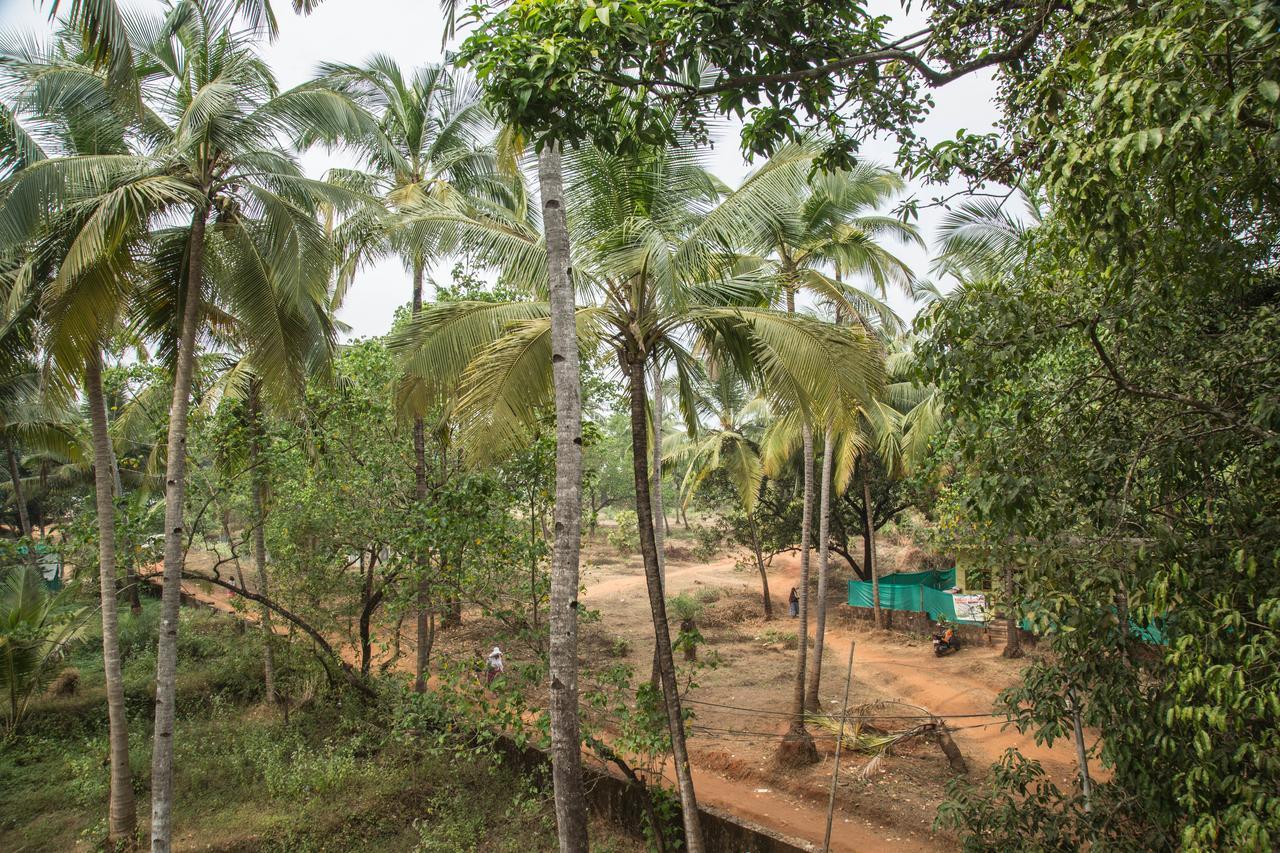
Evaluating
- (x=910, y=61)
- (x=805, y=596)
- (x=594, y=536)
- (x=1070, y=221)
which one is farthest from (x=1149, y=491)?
(x=594, y=536)

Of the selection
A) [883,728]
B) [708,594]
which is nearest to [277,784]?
[883,728]

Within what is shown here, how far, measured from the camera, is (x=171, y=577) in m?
7.86

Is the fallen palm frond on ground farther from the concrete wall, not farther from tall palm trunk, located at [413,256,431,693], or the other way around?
tall palm trunk, located at [413,256,431,693]

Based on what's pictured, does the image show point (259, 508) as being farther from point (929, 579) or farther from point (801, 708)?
point (929, 579)

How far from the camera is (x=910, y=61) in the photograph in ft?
15.6

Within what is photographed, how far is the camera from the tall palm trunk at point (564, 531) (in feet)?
16.8

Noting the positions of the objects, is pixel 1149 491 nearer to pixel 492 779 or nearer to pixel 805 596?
pixel 805 596

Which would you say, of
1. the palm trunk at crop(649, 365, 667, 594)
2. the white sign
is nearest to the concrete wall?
the palm trunk at crop(649, 365, 667, 594)

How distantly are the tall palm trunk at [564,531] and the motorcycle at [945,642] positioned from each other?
A: 44.9 feet

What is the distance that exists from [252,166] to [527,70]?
495 centimetres

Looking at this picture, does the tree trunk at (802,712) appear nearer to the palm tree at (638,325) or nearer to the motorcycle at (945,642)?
the palm tree at (638,325)

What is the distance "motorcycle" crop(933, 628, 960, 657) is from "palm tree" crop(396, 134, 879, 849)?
11670 mm

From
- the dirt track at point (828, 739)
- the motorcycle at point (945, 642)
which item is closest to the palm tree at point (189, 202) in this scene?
the dirt track at point (828, 739)

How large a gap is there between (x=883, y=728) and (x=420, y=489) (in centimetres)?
855
